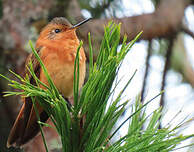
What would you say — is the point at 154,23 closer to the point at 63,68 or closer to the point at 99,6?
the point at 99,6

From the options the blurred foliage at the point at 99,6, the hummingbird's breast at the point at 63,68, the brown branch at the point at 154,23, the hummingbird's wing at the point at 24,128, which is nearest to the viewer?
the hummingbird's wing at the point at 24,128

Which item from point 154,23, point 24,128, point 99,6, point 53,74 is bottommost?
point 24,128

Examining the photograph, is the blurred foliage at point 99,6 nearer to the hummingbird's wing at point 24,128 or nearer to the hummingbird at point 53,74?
the hummingbird at point 53,74

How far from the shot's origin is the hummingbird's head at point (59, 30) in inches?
104

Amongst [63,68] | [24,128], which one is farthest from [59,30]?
[24,128]

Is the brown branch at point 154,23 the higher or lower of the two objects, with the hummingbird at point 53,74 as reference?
higher

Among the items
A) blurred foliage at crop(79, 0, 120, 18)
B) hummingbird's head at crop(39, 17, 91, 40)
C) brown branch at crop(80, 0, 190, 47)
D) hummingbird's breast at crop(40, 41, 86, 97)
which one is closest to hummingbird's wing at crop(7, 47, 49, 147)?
hummingbird's breast at crop(40, 41, 86, 97)

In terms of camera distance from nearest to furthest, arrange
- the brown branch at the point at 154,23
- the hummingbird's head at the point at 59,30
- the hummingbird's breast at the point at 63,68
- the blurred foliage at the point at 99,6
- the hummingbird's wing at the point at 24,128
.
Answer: the hummingbird's wing at the point at 24,128 < the hummingbird's breast at the point at 63,68 < the hummingbird's head at the point at 59,30 < the brown branch at the point at 154,23 < the blurred foliage at the point at 99,6

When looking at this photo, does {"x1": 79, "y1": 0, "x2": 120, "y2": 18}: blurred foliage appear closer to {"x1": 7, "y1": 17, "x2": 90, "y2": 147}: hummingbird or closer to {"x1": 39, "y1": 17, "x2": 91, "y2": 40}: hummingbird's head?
{"x1": 39, "y1": 17, "x2": 91, "y2": 40}: hummingbird's head

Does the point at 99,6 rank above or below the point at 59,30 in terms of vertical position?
above

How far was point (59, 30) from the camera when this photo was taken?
2738mm

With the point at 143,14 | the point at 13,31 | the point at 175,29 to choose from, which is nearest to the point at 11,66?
the point at 13,31

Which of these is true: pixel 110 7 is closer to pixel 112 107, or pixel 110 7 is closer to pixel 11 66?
pixel 11 66

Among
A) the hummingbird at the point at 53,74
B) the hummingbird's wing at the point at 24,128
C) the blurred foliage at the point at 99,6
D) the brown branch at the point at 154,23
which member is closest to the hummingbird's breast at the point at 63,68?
the hummingbird at the point at 53,74
